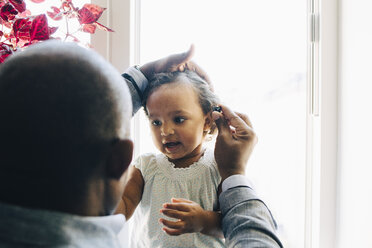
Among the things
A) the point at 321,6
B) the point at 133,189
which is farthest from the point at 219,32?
the point at 133,189

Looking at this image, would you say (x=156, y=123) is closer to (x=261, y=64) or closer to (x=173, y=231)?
(x=173, y=231)

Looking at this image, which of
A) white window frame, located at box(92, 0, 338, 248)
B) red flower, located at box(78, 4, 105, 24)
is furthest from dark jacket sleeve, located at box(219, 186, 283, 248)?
red flower, located at box(78, 4, 105, 24)

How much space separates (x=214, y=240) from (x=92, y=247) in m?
0.45

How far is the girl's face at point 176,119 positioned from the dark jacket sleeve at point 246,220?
173 mm

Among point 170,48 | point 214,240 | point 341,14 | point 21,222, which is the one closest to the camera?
point 21,222

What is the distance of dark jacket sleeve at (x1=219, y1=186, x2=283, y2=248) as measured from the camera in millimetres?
624

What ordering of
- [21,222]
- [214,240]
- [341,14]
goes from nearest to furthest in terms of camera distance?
[21,222] < [214,240] < [341,14]

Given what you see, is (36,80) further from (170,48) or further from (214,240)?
(170,48)

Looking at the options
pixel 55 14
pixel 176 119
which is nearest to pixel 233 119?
pixel 176 119

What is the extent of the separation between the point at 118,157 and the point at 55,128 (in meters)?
0.10

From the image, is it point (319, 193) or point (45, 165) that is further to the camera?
point (319, 193)

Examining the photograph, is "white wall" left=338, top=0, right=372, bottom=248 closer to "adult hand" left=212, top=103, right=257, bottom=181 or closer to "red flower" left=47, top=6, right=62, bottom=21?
"adult hand" left=212, top=103, right=257, bottom=181

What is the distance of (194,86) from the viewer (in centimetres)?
88

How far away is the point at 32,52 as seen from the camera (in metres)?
0.47
